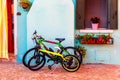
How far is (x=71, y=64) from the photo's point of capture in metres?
6.10

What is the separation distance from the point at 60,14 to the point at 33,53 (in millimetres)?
1064

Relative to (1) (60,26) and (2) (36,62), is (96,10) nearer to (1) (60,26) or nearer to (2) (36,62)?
(1) (60,26)

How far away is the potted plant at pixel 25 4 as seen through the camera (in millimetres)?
6799

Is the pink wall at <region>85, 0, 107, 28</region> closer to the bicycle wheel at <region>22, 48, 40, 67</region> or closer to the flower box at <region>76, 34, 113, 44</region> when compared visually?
the flower box at <region>76, 34, 113, 44</region>

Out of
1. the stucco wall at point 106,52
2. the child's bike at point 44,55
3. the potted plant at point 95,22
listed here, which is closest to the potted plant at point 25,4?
the child's bike at point 44,55

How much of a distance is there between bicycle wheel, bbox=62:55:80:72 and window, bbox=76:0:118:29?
3.34 ft

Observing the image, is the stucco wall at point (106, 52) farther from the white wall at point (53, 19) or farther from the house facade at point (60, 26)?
the white wall at point (53, 19)

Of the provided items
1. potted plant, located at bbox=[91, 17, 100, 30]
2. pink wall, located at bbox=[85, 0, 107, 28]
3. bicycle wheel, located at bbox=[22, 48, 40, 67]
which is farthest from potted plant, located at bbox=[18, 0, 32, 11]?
potted plant, located at bbox=[91, 17, 100, 30]

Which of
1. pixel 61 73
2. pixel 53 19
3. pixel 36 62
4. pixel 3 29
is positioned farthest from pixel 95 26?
pixel 3 29

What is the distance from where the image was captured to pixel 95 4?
7.16 metres

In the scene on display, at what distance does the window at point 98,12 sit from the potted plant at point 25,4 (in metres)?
1.11

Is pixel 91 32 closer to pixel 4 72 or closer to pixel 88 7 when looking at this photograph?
pixel 88 7

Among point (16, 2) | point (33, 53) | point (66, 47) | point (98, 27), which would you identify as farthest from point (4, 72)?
point (98, 27)

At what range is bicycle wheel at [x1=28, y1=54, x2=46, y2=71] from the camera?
6.20 m
